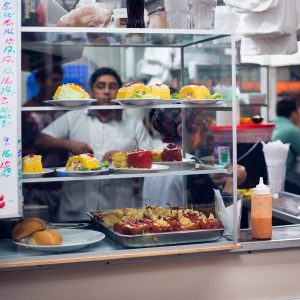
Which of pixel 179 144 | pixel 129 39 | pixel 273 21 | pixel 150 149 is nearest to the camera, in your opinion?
pixel 129 39

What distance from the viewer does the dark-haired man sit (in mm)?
6457

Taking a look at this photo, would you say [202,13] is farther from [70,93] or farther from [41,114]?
[41,114]

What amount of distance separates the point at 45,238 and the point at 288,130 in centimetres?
389

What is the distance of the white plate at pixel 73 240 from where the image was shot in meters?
3.12

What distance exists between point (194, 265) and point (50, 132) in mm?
2515

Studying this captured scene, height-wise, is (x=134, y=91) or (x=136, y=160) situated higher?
(x=134, y=91)

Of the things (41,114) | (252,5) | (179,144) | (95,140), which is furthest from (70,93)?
(41,114)

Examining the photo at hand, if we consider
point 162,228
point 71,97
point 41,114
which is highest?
point 71,97

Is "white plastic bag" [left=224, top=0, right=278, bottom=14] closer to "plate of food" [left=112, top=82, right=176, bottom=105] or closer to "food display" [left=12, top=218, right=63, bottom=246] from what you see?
"plate of food" [left=112, top=82, right=176, bottom=105]

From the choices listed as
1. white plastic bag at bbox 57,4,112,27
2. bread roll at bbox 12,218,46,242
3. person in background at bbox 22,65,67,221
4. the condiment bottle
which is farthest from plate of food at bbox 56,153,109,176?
person in background at bbox 22,65,67,221

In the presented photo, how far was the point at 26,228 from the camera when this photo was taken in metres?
3.22

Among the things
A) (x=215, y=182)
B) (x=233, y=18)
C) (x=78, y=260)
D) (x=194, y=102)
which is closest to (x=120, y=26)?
(x=194, y=102)

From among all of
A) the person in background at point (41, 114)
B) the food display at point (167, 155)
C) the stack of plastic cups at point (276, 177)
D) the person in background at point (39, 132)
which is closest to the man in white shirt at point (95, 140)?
the person in background at point (39, 132)

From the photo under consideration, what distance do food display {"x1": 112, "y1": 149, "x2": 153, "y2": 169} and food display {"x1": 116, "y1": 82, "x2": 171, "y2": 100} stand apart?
1.00 feet
